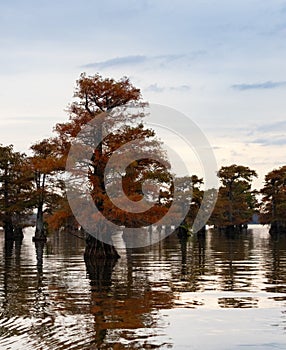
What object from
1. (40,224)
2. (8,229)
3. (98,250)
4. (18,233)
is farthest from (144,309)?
(18,233)

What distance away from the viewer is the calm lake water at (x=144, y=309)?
14.3m

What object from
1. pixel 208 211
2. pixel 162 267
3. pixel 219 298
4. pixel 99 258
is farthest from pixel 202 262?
pixel 208 211

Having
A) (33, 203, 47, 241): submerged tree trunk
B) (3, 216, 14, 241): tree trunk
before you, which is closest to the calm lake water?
(33, 203, 47, 241): submerged tree trunk

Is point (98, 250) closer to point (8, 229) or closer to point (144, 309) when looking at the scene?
point (144, 309)

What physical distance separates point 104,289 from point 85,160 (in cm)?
1847

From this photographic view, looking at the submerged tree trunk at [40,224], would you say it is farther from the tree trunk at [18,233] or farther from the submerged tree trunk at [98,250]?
the submerged tree trunk at [98,250]

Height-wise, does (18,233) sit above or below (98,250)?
above

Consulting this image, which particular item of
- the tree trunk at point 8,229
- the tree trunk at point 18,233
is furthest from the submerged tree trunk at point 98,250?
the tree trunk at point 18,233

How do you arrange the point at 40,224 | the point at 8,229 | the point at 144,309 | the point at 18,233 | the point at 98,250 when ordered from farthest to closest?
the point at 18,233 → the point at 8,229 → the point at 40,224 → the point at 98,250 → the point at 144,309

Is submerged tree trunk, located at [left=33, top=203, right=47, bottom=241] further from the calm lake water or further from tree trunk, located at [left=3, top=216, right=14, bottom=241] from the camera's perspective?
the calm lake water

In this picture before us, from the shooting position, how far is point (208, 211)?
334 ft

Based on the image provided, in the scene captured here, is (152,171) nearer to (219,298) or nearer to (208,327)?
(219,298)

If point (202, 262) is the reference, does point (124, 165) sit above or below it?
above

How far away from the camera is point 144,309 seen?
60.5 feet
